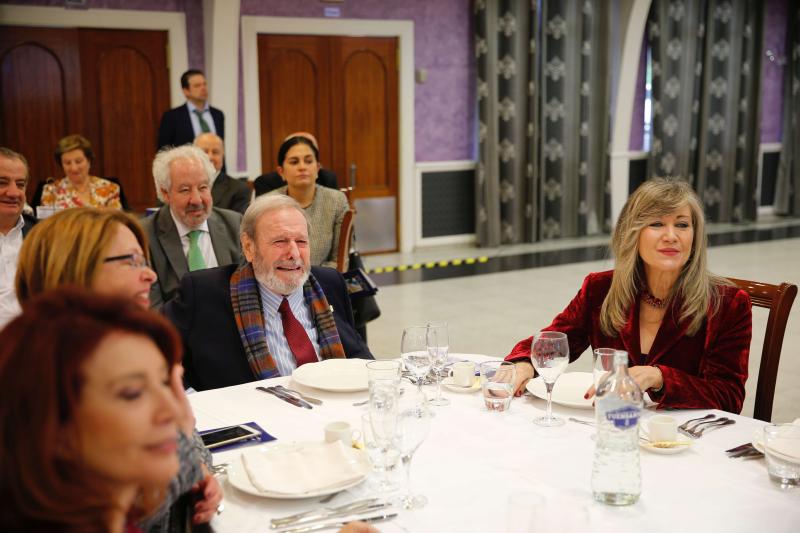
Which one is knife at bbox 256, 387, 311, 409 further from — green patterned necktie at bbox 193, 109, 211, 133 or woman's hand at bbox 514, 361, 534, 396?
green patterned necktie at bbox 193, 109, 211, 133

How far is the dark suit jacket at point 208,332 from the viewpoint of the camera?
2850mm

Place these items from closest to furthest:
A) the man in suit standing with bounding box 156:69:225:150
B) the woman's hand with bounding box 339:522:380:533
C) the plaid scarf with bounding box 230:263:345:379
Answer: the woman's hand with bounding box 339:522:380:533 → the plaid scarf with bounding box 230:263:345:379 → the man in suit standing with bounding box 156:69:225:150

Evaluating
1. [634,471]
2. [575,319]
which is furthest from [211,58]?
[634,471]

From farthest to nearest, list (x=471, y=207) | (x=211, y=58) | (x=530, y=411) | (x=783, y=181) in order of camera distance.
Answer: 1. (x=783, y=181)
2. (x=471, y=207)
3. (x=211, y=58)
4. (x=530, y=411)

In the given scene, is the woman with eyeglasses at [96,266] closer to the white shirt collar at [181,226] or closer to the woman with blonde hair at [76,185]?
the white shirt collar at [181,226]

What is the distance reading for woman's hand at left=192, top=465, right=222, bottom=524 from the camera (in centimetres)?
165

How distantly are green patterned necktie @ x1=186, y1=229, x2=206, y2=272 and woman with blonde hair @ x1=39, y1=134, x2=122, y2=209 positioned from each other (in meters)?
2.30

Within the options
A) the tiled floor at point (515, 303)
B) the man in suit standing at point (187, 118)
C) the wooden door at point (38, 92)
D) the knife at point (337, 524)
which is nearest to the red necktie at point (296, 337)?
the knife at point (337, 524)

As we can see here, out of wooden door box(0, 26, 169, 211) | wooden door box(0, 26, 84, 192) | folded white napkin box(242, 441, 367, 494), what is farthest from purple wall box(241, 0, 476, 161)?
folded white napkin box(242, 441, 367, 494)

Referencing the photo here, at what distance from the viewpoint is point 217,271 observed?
2.97 m

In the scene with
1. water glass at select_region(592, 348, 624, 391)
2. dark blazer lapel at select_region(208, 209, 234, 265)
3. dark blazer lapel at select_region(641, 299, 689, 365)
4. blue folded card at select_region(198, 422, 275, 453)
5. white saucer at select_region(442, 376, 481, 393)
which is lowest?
blue folded card at select_region(198, 422, 275, 453)

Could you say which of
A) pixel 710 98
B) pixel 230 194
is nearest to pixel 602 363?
pixel 230 194

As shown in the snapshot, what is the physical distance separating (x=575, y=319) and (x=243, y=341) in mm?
1075

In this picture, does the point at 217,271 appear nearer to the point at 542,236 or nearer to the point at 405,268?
the point at 405,268
